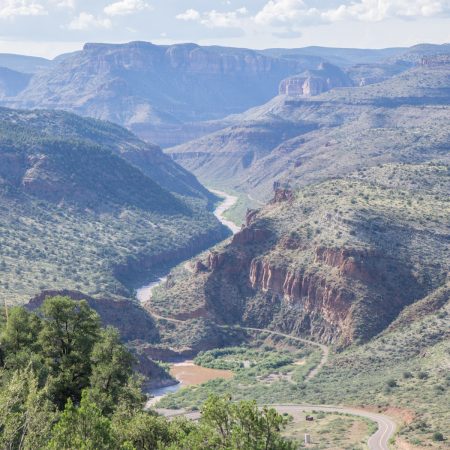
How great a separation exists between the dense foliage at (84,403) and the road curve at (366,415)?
16.1 metres

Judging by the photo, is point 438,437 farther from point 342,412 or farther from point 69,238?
point 69,238

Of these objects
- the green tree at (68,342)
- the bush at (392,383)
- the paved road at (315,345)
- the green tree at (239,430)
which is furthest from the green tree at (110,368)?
the paved road at (315,345)

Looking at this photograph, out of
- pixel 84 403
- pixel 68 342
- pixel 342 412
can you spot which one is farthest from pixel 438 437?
pixel 84 403

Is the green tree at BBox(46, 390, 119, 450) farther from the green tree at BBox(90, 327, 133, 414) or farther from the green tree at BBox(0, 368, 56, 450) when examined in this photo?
the green tree at BBox(90, 327, 133, 414)

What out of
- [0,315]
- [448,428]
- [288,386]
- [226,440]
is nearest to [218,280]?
[288,386]

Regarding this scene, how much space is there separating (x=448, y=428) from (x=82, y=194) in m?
131

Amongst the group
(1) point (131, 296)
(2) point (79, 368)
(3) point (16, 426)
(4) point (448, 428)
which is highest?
(3) point (16, 426)

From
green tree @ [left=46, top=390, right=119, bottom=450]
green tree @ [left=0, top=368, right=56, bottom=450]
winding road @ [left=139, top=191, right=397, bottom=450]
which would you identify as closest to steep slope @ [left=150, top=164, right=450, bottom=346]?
winding road @ [left=139, top=191, right=397, bottom=450]

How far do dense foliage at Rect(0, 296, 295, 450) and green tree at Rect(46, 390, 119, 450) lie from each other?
0.14ft

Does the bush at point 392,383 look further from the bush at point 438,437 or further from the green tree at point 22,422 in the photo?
the green tree at point 22,422

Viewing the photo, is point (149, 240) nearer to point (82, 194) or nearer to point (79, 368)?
point (82, 194)

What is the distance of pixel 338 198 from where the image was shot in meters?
136

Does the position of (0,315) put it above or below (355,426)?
above

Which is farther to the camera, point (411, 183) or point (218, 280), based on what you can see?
point (411, 183)
